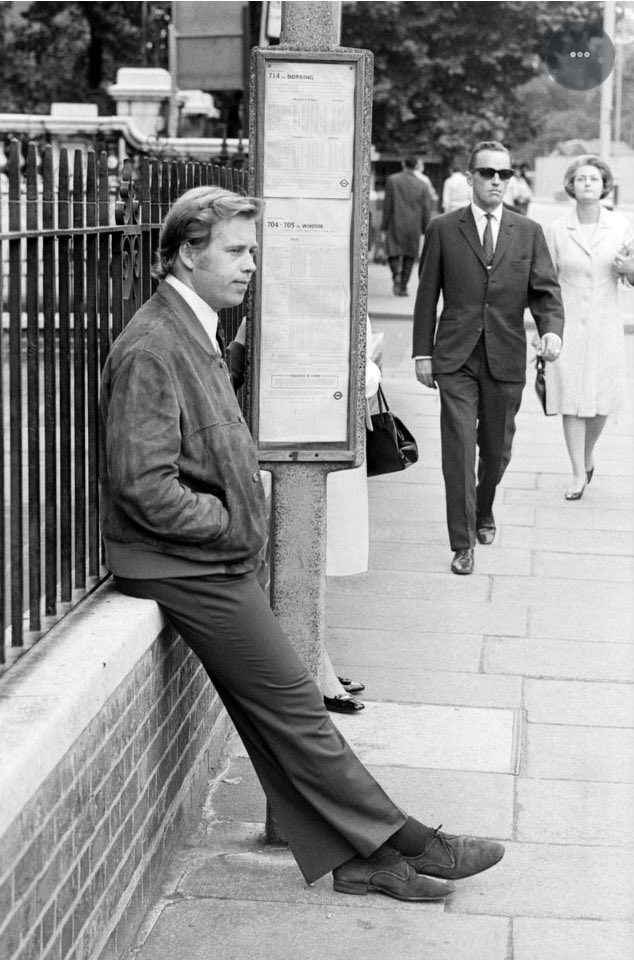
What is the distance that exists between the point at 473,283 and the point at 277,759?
4.19m

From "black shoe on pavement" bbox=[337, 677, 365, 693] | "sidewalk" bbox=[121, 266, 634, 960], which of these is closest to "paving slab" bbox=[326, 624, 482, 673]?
"sidewalk" bbox=[121, 266, 634, 960]

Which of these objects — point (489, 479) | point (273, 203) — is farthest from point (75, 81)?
point (273, 203)

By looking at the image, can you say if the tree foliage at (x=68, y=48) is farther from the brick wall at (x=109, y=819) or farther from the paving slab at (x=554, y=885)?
the paving slab at (x=554, y=885)

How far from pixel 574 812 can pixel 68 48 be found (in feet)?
114

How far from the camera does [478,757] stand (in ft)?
16.9

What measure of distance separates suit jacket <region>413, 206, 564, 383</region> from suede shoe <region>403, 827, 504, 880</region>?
3.86 metres

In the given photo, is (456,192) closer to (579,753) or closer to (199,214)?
(579,753)

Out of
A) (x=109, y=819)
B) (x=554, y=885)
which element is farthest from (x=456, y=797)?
(x=109, y=819)

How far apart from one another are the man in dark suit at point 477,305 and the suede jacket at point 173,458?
387cm

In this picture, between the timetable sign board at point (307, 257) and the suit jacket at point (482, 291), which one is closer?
the timetable sign board at point (307, 257)

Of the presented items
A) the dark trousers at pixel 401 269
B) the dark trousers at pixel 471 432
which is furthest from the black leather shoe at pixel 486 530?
the dark trousers at pixel 401 269

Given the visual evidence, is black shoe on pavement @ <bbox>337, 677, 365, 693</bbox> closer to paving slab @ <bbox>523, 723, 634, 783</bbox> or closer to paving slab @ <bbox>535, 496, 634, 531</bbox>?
paving slab @ <bbox>523, 723, 634, 783</bbox>

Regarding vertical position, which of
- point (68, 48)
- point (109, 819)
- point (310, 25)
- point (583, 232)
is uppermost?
point (68, 48)

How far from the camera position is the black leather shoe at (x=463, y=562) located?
24.9 ft
